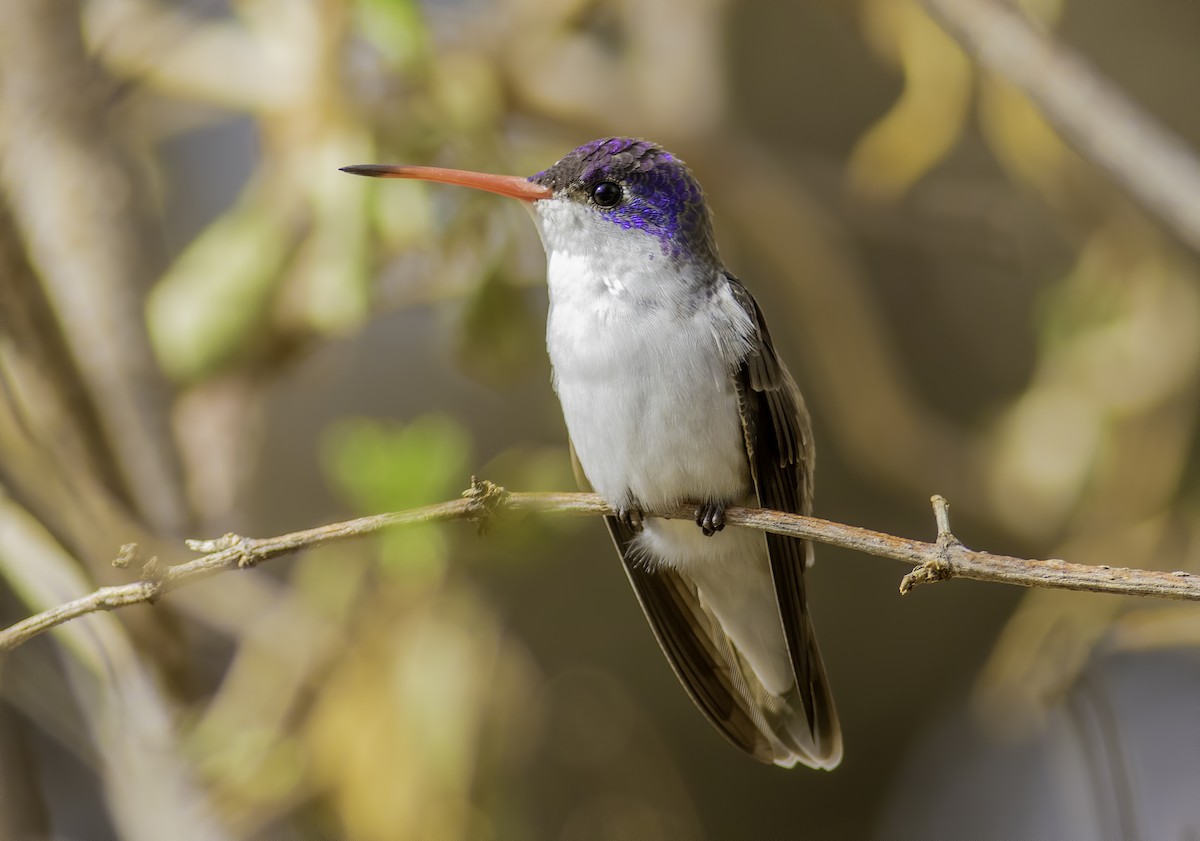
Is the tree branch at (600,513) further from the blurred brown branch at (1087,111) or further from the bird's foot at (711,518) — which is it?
the blurred brown branch at (1087,111)

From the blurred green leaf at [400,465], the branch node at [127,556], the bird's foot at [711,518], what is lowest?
the branch node at [127,556]

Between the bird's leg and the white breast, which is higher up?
the white breast

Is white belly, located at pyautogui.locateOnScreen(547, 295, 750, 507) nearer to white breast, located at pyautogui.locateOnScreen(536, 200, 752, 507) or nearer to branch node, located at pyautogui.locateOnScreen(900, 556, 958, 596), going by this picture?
white breast, located at pyautogui.locateOnScreen(536, 200, 752, 507)

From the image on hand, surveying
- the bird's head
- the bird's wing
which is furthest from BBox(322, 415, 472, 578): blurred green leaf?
the bird's wing

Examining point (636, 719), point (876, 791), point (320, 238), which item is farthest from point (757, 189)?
point (876, 791)

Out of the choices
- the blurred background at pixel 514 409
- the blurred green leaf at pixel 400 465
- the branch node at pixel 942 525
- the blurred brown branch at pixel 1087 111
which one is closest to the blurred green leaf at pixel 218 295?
the blurred background at pixel 514 409

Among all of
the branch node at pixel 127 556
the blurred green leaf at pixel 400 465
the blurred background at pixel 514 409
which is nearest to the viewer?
the branch node at pixel 127 556

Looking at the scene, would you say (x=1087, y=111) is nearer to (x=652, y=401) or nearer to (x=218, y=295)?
(x=652, y=401)
